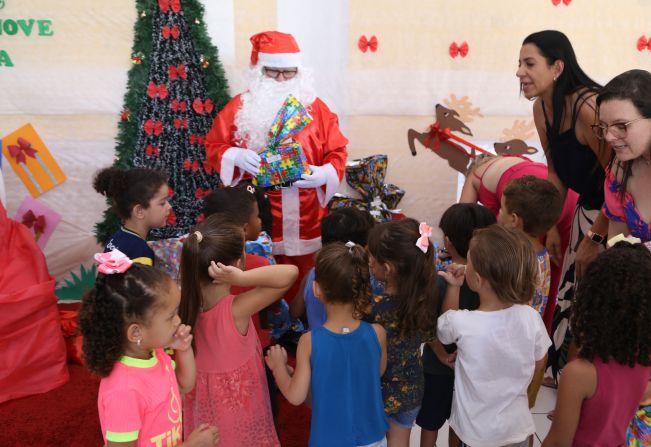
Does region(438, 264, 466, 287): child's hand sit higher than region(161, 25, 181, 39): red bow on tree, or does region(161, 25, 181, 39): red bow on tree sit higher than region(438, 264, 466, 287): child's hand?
region(161, 25, 181, 39): red bow on tree

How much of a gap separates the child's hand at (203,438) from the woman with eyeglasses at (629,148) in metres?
1.63

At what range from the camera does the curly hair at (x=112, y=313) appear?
54.6 inches

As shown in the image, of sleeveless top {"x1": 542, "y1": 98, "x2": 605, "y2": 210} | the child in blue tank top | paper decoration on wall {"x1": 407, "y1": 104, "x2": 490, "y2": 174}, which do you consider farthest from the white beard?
the child in blue tank top

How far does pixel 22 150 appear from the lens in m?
3.70

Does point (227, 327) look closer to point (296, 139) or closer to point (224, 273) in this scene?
point (224, 273)

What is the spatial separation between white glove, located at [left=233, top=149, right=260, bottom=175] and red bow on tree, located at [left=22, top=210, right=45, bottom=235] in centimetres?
163

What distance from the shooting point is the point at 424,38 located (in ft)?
12.6

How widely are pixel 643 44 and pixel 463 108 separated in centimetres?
138

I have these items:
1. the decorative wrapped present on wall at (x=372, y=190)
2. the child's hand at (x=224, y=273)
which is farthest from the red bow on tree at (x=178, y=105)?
the child's hand at (x=224, y=273)

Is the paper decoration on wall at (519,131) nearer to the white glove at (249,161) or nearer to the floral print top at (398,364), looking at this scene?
the white glove at (249,161)

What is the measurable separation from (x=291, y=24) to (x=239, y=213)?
76.1 inches

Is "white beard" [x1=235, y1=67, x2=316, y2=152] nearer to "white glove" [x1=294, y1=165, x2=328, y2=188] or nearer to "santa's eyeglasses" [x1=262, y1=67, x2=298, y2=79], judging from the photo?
"santa's eyeglasses" [x1=262, y1=67, x2=298, y2=79]

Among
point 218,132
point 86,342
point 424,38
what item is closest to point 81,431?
point 86,342

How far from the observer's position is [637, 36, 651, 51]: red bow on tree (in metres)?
3.95
